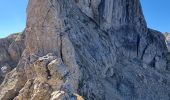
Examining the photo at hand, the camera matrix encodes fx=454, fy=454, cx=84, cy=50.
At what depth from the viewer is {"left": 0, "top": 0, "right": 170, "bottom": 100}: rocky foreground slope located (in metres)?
69.1

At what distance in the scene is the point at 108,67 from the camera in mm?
108312

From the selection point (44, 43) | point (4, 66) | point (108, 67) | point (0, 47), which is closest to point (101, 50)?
point (108, 67)

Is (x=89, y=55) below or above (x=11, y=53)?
above

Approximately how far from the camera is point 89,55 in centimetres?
9875

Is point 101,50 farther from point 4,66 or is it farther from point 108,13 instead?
point 4,66

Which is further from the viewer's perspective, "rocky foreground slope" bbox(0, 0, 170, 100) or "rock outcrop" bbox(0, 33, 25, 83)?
"rock outcrop" bbox(0, 33, 25, 83)

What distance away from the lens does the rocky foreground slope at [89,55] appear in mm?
69062

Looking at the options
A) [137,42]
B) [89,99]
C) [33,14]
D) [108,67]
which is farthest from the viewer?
[137,42]

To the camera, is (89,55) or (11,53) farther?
(11,53)

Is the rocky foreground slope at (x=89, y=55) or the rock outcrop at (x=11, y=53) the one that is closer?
the rocky foreground slope at (x=89, y=55)

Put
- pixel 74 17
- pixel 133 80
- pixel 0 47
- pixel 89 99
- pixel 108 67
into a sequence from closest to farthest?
pixel 89 99, pixel 74 17, pixel 108 67, pixel 133 80, pixel 0 47

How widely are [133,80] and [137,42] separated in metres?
23.7

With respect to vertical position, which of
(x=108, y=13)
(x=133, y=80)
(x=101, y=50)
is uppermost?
(x=108, y=13)

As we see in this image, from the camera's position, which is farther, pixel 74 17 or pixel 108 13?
pixel 108 13
